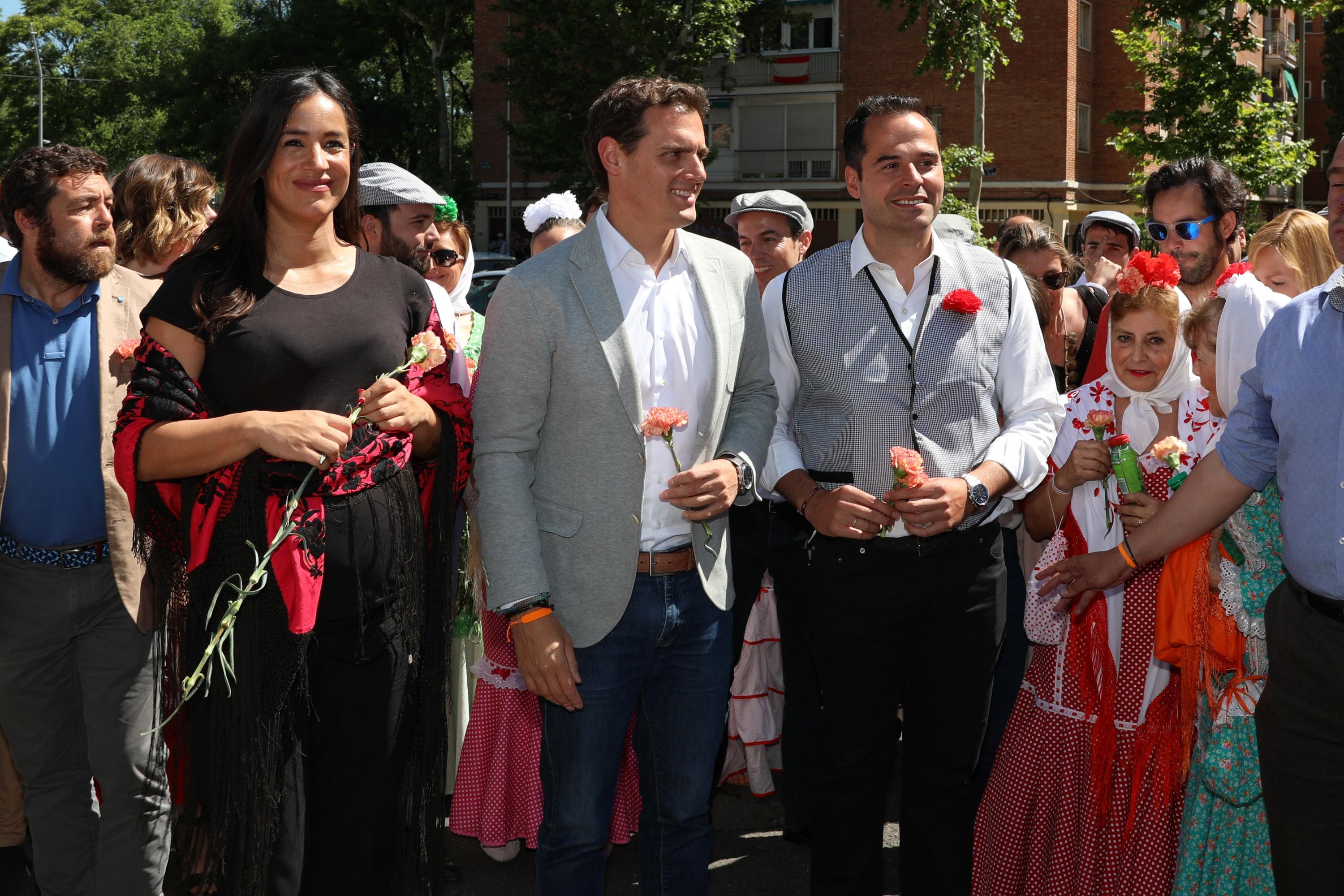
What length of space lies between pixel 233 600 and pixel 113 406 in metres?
1.18

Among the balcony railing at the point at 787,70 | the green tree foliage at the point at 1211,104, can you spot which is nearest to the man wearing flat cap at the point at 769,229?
the green tree foliage at the point at 1211,104

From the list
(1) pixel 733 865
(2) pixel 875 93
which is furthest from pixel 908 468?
(2) pixel 875 93

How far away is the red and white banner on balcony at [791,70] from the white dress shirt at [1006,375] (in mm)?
33186

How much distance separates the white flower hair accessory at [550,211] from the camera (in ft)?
18.7

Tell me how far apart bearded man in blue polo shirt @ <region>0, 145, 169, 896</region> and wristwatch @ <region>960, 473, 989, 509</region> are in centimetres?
249

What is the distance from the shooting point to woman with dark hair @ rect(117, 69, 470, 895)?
271cm

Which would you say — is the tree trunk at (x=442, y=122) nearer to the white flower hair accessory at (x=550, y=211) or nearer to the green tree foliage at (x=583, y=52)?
the green tree foliage at (x=583, y=52)

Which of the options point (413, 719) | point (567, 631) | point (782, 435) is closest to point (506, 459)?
point (567, 631)

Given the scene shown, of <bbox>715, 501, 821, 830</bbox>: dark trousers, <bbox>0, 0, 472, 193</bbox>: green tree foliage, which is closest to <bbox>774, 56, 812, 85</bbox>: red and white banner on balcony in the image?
<bbox>0, 0, 472, 193</bbox>: green tree foliage

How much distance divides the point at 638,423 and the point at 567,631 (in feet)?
1.83

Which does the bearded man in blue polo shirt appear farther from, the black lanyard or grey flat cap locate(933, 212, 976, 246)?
grey flat cap locate(933, 212, 976, 246)

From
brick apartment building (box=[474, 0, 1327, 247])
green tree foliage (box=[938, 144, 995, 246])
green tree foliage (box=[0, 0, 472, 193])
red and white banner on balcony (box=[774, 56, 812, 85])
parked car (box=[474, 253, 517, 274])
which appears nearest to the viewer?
green tree foliage (box=[938, 144, 995, 246])

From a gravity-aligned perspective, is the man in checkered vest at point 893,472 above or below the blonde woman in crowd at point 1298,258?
below

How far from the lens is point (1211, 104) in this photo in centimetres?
1875
